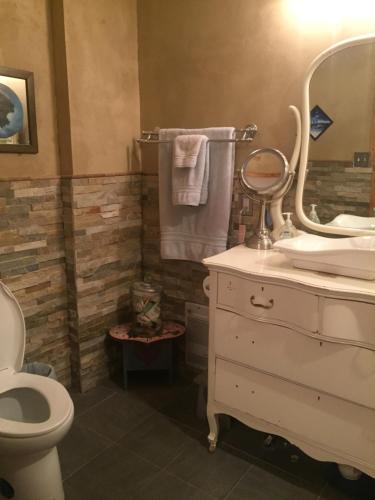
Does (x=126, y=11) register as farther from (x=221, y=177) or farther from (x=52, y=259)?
(x=52, y=259)

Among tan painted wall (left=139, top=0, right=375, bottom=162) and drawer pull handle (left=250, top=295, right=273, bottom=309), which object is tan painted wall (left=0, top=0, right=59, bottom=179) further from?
drawer pull handle (left=250, top=295, right=273, bottom=309)

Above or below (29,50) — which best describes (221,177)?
below

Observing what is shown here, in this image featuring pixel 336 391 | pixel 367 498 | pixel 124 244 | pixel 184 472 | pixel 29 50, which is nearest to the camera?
pixel 336 391

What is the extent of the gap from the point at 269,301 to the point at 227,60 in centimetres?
117

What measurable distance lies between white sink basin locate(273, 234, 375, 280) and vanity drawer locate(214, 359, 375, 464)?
0.45 m

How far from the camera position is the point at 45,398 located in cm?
159

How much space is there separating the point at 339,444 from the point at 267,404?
11.2 inches

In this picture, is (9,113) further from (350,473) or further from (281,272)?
(350,473)

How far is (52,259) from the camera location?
210 cm

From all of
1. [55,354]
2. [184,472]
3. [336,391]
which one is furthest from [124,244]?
[336,391]

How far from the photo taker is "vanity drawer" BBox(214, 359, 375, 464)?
1439 millimetres

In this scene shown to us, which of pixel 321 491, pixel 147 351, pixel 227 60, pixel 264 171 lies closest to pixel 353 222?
pixel 264 171

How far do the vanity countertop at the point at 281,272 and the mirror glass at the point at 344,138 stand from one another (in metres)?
0.32

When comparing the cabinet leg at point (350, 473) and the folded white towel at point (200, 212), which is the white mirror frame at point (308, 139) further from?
the cabinet leg at point (350, 473)
